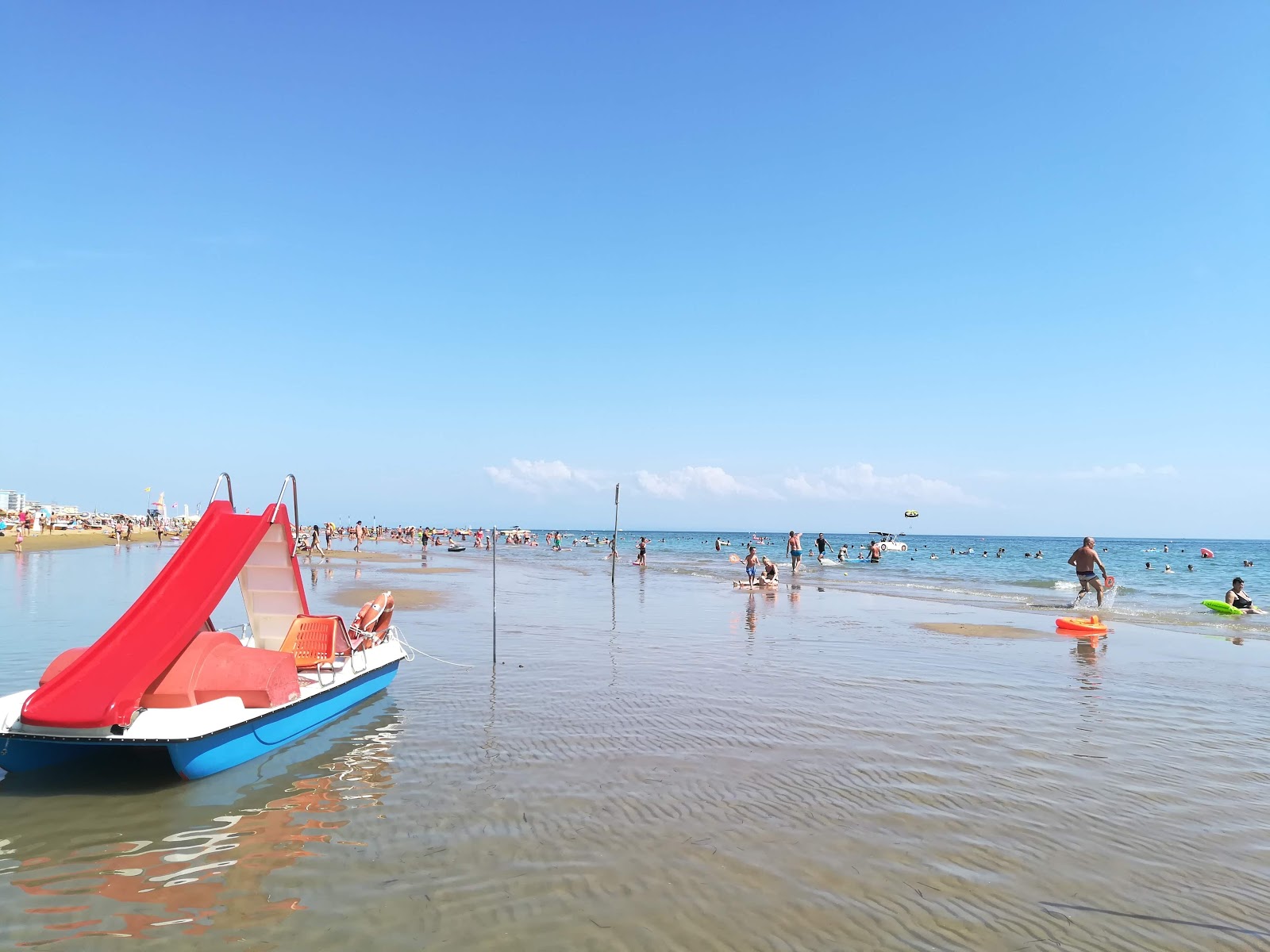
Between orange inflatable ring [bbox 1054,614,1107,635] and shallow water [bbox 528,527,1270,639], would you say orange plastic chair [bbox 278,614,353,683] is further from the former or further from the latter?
shallow water [bbox 528,527,1270,639]

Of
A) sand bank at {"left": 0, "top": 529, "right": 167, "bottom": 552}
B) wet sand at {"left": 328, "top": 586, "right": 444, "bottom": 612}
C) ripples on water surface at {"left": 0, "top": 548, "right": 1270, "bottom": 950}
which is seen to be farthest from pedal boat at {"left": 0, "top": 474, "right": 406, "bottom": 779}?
sand bank at {"left": 0, "top": 529, "right": 167, "bottom": 552}

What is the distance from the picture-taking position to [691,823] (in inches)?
274

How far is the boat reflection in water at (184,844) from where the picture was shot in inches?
210

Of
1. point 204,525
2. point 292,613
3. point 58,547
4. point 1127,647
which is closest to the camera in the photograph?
point 204,525

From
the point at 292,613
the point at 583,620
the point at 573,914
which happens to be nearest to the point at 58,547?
the point at 583,620

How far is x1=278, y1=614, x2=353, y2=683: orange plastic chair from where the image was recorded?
1124cm

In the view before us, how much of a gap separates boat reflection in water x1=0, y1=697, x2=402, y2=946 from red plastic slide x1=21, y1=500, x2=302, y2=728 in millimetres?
904

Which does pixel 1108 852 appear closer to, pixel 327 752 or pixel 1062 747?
pixel 1062 747

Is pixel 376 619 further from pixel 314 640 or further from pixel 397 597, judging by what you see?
pixel 397 597

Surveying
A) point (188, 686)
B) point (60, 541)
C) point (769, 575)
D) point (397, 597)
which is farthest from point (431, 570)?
point (188, 686)

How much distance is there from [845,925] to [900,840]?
1621 millimetres

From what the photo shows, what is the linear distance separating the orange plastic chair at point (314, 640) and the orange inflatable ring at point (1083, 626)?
18.1m

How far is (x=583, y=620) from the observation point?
21219 mm

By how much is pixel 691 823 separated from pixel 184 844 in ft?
14.6
